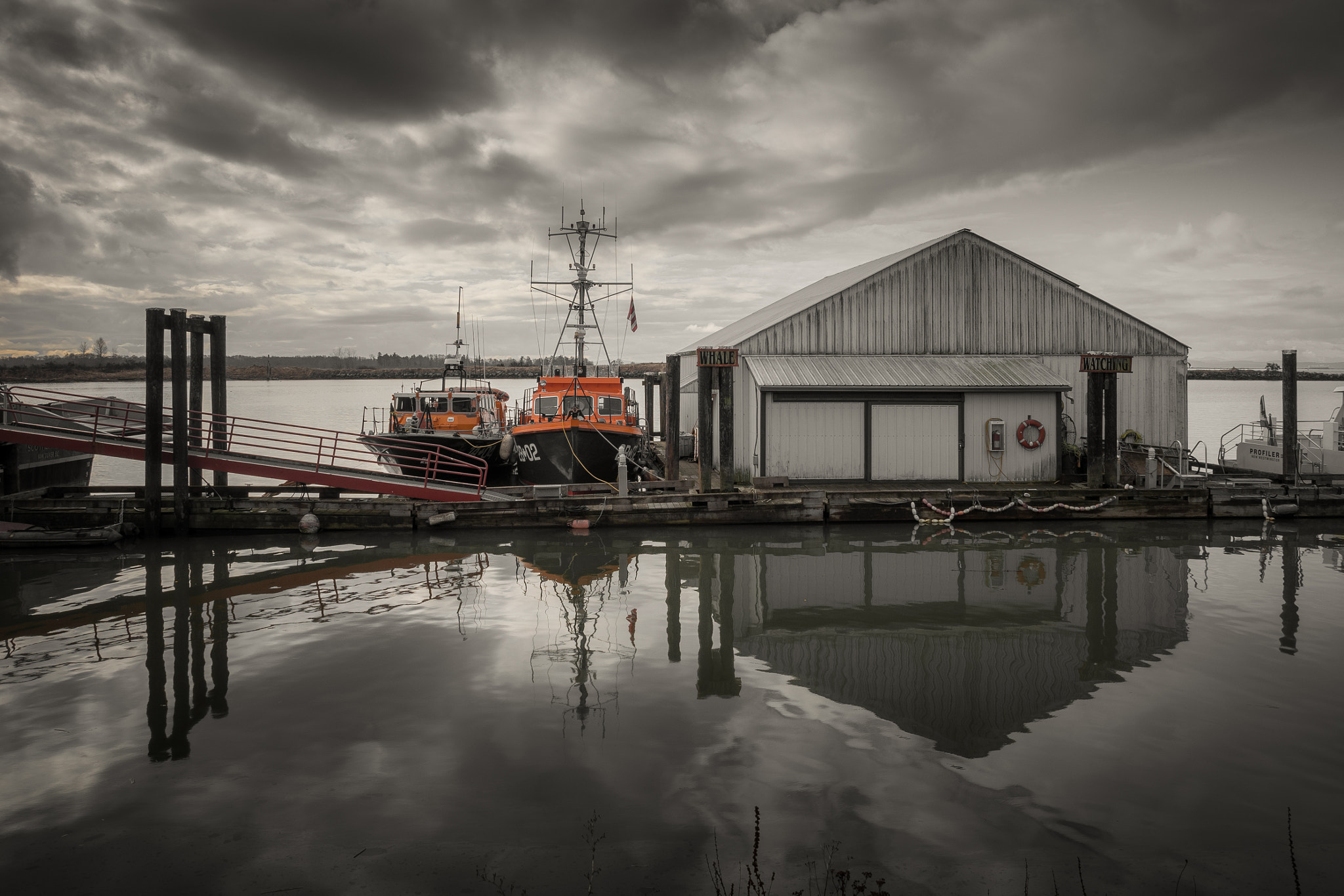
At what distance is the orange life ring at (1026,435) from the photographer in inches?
728

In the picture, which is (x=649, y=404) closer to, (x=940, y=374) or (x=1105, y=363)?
(x=940, y=374)

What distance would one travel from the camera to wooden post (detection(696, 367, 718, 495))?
16734mm

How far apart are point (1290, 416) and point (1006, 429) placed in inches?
234

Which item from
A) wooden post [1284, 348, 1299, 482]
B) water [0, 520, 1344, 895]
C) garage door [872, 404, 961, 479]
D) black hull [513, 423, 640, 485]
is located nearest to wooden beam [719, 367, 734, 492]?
black hull [513, 423, 640, 485]

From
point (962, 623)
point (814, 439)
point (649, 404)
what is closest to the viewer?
point (962, 623)

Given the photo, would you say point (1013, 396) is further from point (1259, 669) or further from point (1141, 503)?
point (1259, 669)

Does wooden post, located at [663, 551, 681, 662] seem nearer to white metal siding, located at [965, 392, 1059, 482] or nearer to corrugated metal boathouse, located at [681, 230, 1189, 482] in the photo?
corrugated metal boathouse, located at [681, 230, 1189, 482]

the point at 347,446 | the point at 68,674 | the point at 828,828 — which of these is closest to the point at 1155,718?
the point at 828,828

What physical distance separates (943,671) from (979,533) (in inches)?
345

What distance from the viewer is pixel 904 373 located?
18562 mm

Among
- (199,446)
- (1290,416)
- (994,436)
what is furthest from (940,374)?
(199,446)

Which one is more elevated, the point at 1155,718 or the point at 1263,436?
the point at 1263,436

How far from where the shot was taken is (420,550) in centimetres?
1476

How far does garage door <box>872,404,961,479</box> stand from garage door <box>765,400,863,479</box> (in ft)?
1.51
